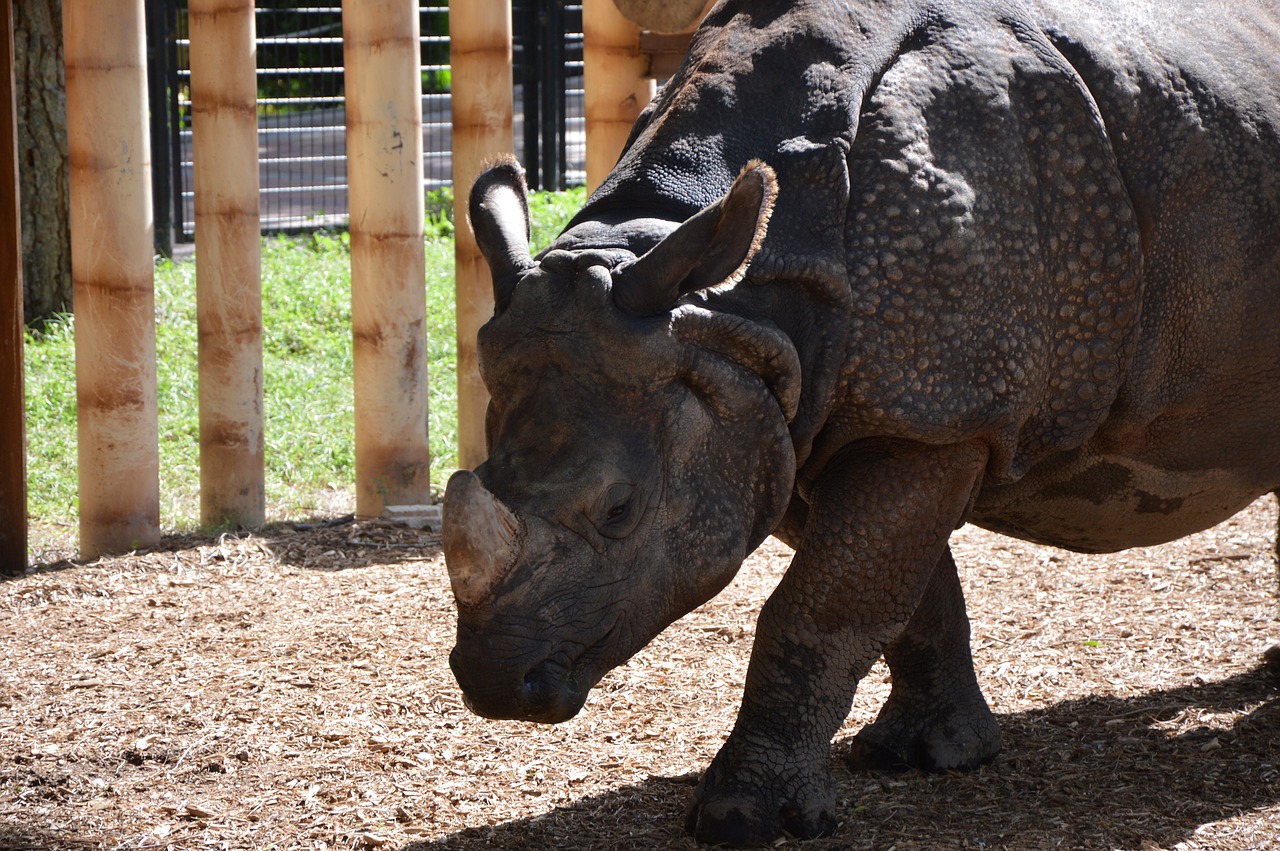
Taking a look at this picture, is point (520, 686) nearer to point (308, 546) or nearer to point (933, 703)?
point (933, 703)

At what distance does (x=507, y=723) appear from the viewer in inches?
189

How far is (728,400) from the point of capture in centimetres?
352

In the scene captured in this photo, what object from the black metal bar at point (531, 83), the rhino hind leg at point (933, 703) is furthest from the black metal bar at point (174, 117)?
the rhino hind leg at point (933, 703)

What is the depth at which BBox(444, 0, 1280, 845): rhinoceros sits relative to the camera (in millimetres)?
3430

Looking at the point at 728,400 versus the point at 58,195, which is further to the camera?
the point at 58,195

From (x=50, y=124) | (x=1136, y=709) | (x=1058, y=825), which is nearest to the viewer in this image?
(x=1058, y=825)

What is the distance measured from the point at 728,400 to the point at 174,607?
3.30 meters

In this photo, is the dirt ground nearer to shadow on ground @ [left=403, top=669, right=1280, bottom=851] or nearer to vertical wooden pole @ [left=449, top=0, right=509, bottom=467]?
shadow on ground @ [left=403, top=669, right=1280, bottom=851]

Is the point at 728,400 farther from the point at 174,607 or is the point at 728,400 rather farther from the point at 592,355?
the point at 174,607

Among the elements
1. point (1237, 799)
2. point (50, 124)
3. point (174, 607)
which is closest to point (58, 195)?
point (50, 124)

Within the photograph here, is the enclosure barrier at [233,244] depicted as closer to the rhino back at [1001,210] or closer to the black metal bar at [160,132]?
the rhino back at [1001,210]

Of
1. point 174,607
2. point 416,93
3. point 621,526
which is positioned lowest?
point 174,607

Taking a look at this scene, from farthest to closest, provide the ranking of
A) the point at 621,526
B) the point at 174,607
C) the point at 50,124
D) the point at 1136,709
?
the point at 50,124 → the point at 174,607 → the point at 1136,709 → the point at 621,526

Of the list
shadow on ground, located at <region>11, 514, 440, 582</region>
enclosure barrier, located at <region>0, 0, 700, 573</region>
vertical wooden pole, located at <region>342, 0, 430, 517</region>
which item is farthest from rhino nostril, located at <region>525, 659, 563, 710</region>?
vertical wooden pole, located at <region>342, 0, 430, 517</region>
